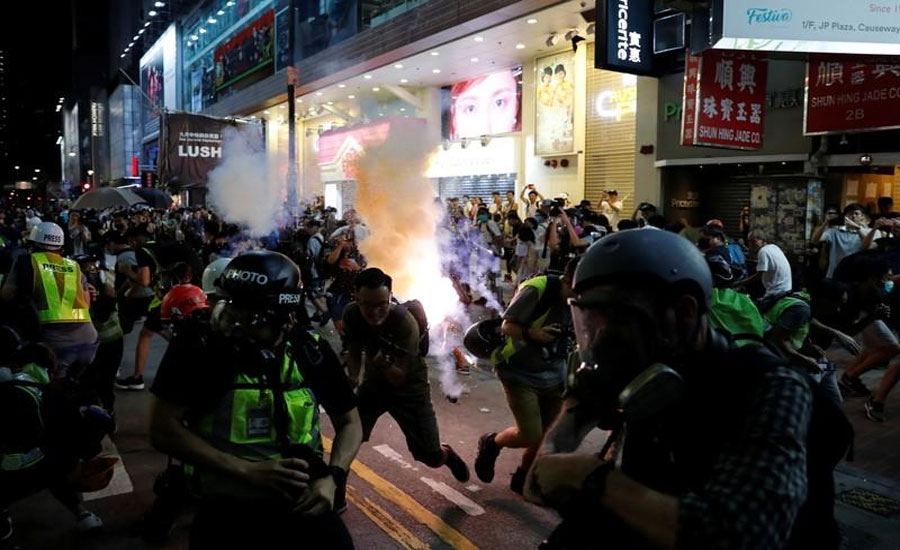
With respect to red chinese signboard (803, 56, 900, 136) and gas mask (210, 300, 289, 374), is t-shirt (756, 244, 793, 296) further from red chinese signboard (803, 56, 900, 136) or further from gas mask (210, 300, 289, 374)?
gas mask (210, 300, 289, 374)

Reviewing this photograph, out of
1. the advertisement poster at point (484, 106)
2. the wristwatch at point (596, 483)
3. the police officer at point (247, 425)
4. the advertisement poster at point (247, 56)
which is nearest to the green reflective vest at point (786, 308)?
the police officer at point (247, 425)

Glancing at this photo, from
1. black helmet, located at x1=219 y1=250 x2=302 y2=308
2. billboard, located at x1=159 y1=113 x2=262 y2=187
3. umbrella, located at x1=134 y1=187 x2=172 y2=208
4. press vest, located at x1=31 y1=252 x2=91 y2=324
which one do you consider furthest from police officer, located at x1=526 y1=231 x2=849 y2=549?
umbrella, located at x1=134 y1=187 x2=172 y2=208

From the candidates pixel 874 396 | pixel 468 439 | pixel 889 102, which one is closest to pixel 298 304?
pixel 468 439

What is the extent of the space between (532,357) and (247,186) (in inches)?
446

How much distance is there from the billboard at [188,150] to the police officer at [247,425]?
13.9 metres

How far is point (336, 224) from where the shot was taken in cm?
1491

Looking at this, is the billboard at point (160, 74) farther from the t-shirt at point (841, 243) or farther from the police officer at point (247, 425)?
the police officer at point (247, 425)

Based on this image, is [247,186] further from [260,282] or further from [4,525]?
[260,282]

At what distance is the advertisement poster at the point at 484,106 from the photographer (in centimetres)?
2153

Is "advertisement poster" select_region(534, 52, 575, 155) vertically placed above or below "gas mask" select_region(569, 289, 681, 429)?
above

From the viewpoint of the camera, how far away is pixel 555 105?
19.8 metres

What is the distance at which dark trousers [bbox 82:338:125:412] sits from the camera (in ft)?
20.8

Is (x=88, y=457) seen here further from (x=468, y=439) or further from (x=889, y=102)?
(x=889, y=102)

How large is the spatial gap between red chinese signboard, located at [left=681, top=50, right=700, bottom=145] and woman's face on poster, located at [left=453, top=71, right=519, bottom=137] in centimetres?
899
